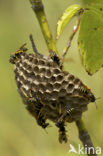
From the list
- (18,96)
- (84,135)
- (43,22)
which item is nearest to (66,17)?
(43,22)

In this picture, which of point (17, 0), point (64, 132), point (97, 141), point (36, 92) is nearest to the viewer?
point (36, 92)

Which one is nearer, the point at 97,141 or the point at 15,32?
the point at 97,141

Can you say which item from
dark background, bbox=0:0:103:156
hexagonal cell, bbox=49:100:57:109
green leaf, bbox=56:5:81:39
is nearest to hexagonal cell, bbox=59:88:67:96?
hexagonal cell, bbox=49:100:57:109

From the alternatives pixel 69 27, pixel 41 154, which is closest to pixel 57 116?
pixel 41 154

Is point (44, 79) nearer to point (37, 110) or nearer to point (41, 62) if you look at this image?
point (41, 62)

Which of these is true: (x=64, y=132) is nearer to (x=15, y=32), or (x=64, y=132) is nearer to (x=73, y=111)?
(x=73, y=111)

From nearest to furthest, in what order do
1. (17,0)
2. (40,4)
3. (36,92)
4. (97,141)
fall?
(40,4)
(36,92)
(97,141)
(17,0)

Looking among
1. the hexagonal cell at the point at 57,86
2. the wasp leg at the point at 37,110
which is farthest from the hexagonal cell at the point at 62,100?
the wasp leg at the point at 37,110
